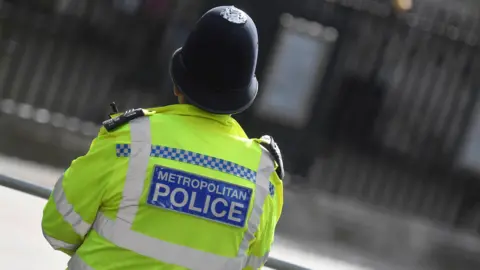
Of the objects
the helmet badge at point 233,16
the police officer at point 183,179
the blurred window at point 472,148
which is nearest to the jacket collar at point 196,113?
the police officer at point 183,179

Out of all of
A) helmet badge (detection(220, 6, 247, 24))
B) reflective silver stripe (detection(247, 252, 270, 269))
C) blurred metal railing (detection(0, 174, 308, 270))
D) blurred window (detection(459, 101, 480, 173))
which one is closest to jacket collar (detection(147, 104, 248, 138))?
helmet badge (detection(220, 6, 247, 24))

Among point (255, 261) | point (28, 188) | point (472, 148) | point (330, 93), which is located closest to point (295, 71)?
point (330, 93)

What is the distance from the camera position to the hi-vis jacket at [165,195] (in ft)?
5.32

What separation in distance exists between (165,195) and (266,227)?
0.31m

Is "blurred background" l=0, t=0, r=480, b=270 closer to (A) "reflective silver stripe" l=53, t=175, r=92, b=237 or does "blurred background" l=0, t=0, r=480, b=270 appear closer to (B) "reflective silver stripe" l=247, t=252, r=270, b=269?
(B) "reflective silver stripe" l=247, t=252, r=270, b=269

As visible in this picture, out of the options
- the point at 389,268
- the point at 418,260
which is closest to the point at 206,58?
the point at 389,268

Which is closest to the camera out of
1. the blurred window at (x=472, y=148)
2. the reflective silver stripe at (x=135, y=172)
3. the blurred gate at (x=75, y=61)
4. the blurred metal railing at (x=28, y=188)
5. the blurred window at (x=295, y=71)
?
the reflective silver stripe at (x=135, y=172)

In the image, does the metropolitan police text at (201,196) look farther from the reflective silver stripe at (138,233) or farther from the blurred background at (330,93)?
the blurred background at (330,93)

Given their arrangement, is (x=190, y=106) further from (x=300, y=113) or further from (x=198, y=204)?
(x=300, y=113)

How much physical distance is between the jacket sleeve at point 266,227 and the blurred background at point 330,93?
3.88 m

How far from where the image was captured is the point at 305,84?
6.16 m

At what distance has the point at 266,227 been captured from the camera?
179 cm

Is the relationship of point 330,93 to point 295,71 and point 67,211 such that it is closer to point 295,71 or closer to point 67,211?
point 295,71

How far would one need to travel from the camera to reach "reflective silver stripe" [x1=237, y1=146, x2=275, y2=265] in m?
1.71
